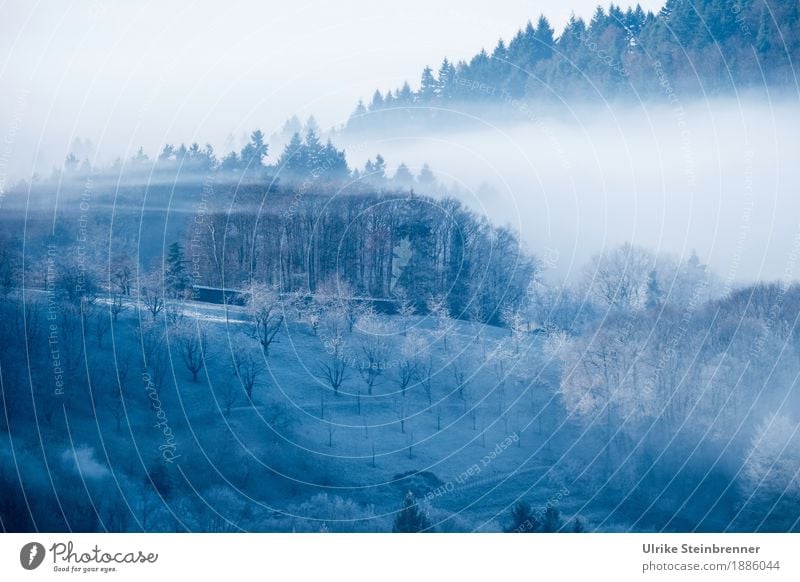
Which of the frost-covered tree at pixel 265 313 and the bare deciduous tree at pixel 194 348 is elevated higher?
the frost-covered tree at pixel 265 313

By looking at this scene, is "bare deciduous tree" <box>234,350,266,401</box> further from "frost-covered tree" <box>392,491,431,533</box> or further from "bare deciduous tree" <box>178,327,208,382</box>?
"frost-covered tree" <box>392,491,431,533</box>

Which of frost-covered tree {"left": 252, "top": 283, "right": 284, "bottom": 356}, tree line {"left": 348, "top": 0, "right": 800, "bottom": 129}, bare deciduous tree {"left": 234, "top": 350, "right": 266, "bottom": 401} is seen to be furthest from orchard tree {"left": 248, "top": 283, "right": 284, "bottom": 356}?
tree line {"left": 348, "top": 0, "right": 800, "bottom": 129}

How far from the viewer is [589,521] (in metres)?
14.0

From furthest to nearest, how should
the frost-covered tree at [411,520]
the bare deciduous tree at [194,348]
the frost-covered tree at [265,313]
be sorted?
the frost-covered tree at [265,313] → the bare deciduous tree at [194,348] → the frost-covered tree at [411,520]

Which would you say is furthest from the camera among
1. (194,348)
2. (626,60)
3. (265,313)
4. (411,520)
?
(626,60)

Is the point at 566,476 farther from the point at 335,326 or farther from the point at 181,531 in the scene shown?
the point at 181,531

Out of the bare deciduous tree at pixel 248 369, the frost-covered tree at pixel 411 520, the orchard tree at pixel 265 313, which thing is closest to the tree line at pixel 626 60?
the orchard tree at pixel 265 313

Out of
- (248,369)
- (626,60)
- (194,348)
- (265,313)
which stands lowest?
Answer: (248,369)

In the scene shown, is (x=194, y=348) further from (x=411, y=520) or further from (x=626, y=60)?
(x=626, y=60)

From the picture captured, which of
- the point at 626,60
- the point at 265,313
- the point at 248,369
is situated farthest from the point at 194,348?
the point at 626,60

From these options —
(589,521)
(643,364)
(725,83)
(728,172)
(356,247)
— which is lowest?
(589,521)

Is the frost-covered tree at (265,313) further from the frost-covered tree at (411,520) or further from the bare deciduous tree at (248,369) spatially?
the frost-covered tree at (411,520)
